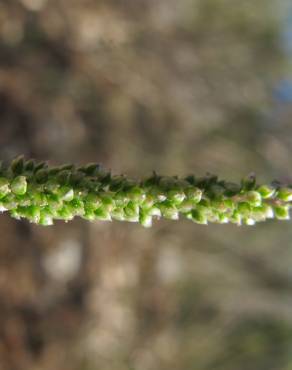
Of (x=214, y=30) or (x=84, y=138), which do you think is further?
(x=214, y=30)

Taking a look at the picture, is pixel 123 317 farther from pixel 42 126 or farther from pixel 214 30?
pixel 214 30

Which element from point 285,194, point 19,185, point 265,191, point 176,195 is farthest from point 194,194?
point 19,185

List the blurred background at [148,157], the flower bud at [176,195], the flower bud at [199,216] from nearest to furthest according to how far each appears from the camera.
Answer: the flower bud at [176,195] → the flower bud at [199,216] → the blurred background at [148,157]

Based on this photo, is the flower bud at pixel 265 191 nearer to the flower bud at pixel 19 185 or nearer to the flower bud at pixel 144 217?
the flower bud at pixel 144 217

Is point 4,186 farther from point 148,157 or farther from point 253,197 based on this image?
point 148,157

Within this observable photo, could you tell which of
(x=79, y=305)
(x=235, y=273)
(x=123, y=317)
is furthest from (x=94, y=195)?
(x=235, y=273)

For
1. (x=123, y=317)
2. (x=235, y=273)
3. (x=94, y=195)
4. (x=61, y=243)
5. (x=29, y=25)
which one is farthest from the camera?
(x=235, y=273)

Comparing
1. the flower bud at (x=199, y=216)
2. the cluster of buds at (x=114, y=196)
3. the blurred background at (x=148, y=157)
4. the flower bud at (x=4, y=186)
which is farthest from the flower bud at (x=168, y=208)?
the blurred background at (x=148, y=157)
